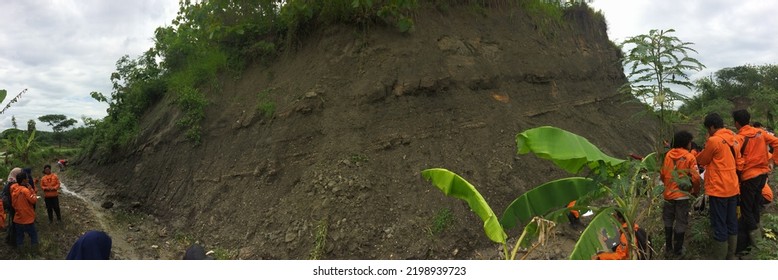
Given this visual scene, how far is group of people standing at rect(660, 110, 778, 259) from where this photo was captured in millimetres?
4695

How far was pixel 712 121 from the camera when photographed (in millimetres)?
4797

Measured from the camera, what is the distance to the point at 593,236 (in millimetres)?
3936

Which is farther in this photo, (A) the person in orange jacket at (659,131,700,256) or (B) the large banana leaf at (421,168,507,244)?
(A) the person in orange jacket at (659,131,700,256)

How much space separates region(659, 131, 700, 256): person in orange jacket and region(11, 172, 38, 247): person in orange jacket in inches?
323

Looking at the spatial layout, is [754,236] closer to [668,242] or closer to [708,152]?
[668,242]

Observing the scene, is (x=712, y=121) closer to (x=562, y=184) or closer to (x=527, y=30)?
(x=562, y=184)

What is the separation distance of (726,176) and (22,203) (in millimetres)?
8893

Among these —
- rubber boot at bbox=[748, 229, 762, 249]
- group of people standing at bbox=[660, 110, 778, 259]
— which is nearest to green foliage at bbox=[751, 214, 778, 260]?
rubber boot at bbox=[748, 229, 762, 249]

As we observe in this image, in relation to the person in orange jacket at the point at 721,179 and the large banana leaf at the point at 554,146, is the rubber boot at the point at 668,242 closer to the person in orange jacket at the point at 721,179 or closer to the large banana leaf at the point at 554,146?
the person in orange jacket at the point at 721,179

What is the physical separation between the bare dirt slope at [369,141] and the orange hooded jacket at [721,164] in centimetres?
264

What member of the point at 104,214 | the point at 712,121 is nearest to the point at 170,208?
the point at 104,214

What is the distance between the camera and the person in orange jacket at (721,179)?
4.67 meters

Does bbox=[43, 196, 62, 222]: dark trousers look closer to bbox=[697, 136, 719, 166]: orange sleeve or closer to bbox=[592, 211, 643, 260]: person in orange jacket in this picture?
bbox=[592, 211, 643, 260]: person in orange jacket

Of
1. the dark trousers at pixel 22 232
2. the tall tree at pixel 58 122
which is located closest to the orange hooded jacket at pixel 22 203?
the dark trousers at pixel 22 232
